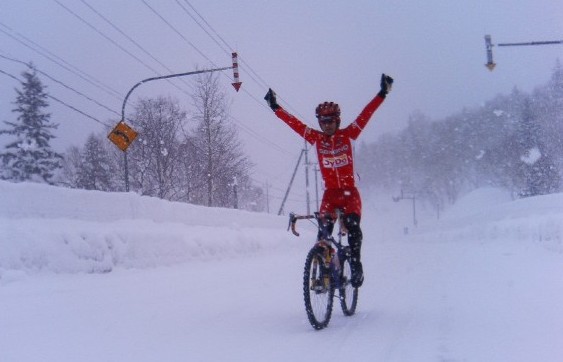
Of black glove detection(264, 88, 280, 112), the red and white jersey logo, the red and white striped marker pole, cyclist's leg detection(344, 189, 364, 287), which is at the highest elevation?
the red and white striped marker pole

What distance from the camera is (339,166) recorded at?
5352mm

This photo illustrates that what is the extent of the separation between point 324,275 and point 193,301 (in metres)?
2.07

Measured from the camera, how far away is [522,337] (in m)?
4.02

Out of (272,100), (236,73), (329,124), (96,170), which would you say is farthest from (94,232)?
(96,170)

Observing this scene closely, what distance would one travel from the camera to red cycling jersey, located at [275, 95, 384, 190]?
5.35 meters

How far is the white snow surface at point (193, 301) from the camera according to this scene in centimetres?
384

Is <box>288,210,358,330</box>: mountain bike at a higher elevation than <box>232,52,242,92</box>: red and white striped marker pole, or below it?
below

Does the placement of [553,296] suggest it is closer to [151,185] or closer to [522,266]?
[522,266]

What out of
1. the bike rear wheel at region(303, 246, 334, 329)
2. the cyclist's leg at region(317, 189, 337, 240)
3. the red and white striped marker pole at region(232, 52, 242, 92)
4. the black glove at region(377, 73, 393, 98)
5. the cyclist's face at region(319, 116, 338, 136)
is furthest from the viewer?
the red and white striped marker pole at region(232, 52, 242, 92)

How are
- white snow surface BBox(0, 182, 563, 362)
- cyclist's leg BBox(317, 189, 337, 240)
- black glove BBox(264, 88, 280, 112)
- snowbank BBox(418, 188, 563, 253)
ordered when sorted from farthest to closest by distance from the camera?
snowbank BBox(418, 188, 563, 253), black glove BBox(264, 88, 280, 112), cyclist's leg BBox(317, 189, 337, 240), white snow surface BBox(0, 182, 563, 362)

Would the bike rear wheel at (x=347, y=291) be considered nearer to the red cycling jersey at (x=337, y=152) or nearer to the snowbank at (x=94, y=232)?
the red cycling jersey at (x=337, y=152)

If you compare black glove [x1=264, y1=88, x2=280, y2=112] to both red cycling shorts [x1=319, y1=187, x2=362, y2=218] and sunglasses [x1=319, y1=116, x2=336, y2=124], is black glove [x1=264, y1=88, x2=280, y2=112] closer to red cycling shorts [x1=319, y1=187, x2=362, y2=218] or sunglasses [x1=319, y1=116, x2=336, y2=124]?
sunglasses [x1=319, y1=116, x2=336, y2=124]

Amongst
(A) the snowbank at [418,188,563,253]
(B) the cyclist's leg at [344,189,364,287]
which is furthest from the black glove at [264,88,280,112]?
(A) the snowbank at [418,188,563,253]

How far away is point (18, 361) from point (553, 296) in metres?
5.27
